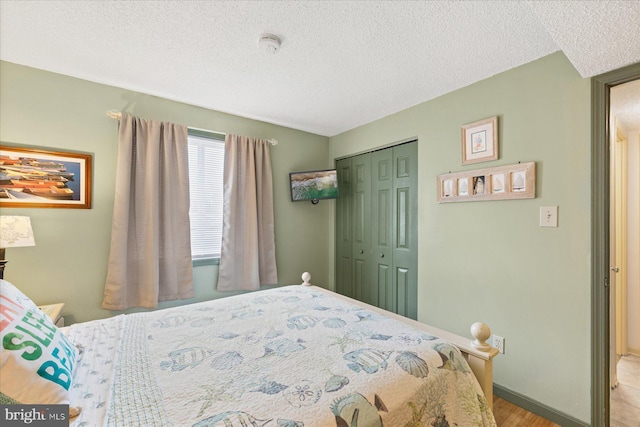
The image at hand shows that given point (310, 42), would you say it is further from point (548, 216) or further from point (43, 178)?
point (43, 178)

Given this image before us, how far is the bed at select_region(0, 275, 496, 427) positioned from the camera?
2.89 feet

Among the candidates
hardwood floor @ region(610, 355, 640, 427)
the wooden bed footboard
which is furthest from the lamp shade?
hardwood floor @ region(610, 355, 640, 427)

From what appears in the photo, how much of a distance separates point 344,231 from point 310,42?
2.26 m

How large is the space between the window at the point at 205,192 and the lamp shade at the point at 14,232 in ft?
3.91

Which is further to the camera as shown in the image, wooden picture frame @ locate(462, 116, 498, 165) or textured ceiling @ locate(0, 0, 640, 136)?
wooden picture frame @ locate(462, 116, 498, 165)

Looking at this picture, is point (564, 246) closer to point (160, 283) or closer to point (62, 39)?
point (160, 283)

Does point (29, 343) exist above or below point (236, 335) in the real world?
above

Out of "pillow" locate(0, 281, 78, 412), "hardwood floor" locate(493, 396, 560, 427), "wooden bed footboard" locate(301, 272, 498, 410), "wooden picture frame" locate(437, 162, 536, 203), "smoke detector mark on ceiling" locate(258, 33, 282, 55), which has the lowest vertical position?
"hardwood floor" locate(493, 396, 560, 427)

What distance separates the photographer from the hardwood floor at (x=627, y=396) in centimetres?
187

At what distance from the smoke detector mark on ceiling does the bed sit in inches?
65.1

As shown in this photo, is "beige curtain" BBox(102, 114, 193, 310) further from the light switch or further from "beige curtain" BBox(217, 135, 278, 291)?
the light switch

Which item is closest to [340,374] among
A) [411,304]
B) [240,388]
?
[240,388]

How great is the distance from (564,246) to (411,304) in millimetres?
1373

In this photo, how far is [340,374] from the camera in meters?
1.07
